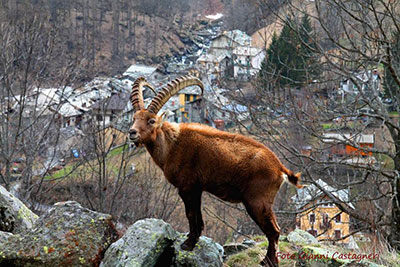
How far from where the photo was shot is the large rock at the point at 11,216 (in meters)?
6.59

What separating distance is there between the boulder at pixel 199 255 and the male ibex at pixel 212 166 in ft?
0.30

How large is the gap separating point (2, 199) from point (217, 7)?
103m

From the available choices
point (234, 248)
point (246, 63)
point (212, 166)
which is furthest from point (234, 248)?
point (246, 63)

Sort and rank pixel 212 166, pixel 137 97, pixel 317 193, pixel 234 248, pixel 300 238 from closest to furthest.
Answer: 1. pixel 212 166
2. pixel 137 97
3. pixel 234 248
4. pixel 300 238
5. pixel 317 193

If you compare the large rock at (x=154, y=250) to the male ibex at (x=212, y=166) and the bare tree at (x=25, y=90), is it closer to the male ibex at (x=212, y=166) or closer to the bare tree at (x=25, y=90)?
the male ibex at (x=212, y=166)

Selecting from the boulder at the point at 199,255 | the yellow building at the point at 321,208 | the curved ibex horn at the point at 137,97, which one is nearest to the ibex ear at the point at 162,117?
the curved ibex horn at the point at 137,97

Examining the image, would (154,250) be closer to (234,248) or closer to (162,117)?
(162,117)

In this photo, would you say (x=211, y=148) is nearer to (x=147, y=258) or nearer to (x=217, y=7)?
(x=147, y=258)

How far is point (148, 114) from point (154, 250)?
159cm

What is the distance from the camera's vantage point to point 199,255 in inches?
229

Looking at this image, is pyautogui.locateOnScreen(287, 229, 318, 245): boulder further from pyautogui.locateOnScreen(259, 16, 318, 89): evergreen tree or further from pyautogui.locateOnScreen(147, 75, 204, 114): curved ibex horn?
pyautogui.locateOnScreen(147, 75, 204, 114): curved ibex horn

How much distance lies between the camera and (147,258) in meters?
5.17

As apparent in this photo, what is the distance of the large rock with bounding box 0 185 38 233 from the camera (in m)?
6.59

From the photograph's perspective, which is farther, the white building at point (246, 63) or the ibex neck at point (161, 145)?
the white building at point (246, 63)
